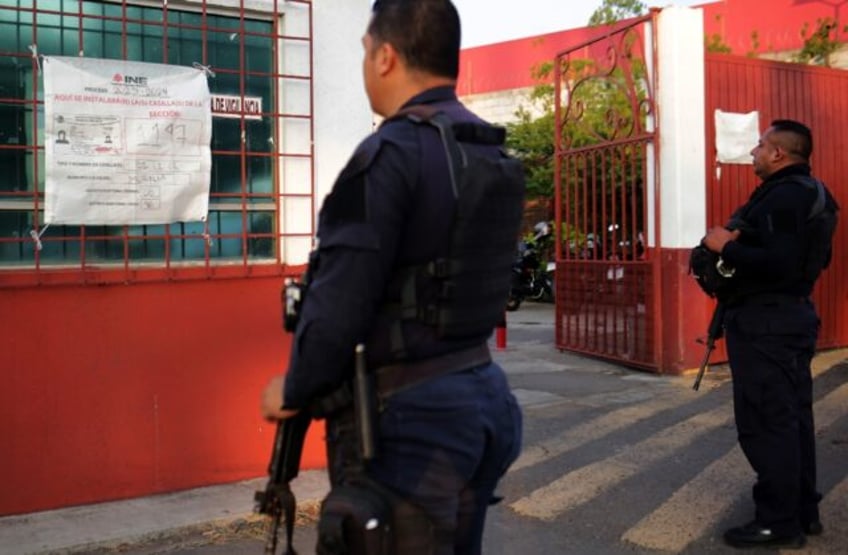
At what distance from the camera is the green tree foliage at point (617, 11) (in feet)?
48.1

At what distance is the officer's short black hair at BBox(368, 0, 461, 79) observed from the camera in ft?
6.93

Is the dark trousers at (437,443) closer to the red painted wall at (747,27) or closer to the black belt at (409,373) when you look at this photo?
the black belt at (409,373)

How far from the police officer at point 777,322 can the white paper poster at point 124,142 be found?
2732mm

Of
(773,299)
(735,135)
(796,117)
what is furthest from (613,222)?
(773,299)

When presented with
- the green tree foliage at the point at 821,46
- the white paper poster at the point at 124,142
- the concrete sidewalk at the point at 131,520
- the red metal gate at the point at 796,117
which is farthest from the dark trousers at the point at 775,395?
the green tree foliage at the point at 821,46

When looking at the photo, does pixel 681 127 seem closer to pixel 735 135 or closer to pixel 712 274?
pixel 735 135

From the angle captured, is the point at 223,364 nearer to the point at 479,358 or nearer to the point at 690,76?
the point at 479,358

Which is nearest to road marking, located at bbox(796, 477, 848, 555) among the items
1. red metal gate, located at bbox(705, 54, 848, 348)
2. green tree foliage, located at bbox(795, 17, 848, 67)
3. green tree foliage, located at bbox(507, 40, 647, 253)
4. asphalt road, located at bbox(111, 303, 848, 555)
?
asphalt road, located at bbox(111, 303, 848, 555)

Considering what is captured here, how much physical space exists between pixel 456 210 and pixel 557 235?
794 centimetres

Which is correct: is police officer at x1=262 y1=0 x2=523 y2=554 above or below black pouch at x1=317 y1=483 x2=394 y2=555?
above

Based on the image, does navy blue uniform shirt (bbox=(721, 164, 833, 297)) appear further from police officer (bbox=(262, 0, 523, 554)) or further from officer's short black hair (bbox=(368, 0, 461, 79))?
officer's short black hair (bbox=(368, 0, 461, 79))

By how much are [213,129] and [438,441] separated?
134 inches

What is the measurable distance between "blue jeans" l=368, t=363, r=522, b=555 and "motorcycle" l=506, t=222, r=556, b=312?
13293mm

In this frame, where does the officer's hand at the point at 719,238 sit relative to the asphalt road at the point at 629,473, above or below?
above
